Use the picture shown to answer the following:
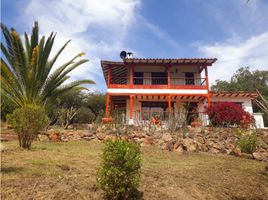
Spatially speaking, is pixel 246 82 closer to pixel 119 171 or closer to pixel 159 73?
pixel 159 73

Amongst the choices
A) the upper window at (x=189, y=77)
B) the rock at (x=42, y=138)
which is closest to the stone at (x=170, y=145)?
the rock at (x=42, y=138)

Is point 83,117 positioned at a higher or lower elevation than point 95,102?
lower

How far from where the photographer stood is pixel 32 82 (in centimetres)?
976

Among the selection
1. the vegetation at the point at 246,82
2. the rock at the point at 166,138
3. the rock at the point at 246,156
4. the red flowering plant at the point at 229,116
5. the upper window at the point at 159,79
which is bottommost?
the rock at the point at 246,156

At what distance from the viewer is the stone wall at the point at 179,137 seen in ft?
30.1

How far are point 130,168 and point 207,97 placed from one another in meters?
14.8

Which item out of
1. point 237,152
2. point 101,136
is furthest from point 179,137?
point 101,136

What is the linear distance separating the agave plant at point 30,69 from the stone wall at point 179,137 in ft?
6.75

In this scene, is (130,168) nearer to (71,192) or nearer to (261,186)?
(71,192)

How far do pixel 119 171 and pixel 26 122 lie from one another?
16.2 ft

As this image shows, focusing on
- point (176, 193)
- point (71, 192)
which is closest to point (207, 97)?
point (176, 193)

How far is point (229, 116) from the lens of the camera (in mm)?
12953

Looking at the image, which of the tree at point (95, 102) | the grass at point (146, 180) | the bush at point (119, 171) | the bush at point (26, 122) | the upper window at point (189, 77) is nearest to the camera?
the bush at point (119, 171)

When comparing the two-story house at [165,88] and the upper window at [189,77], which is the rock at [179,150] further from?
the upper window at [189,77]
